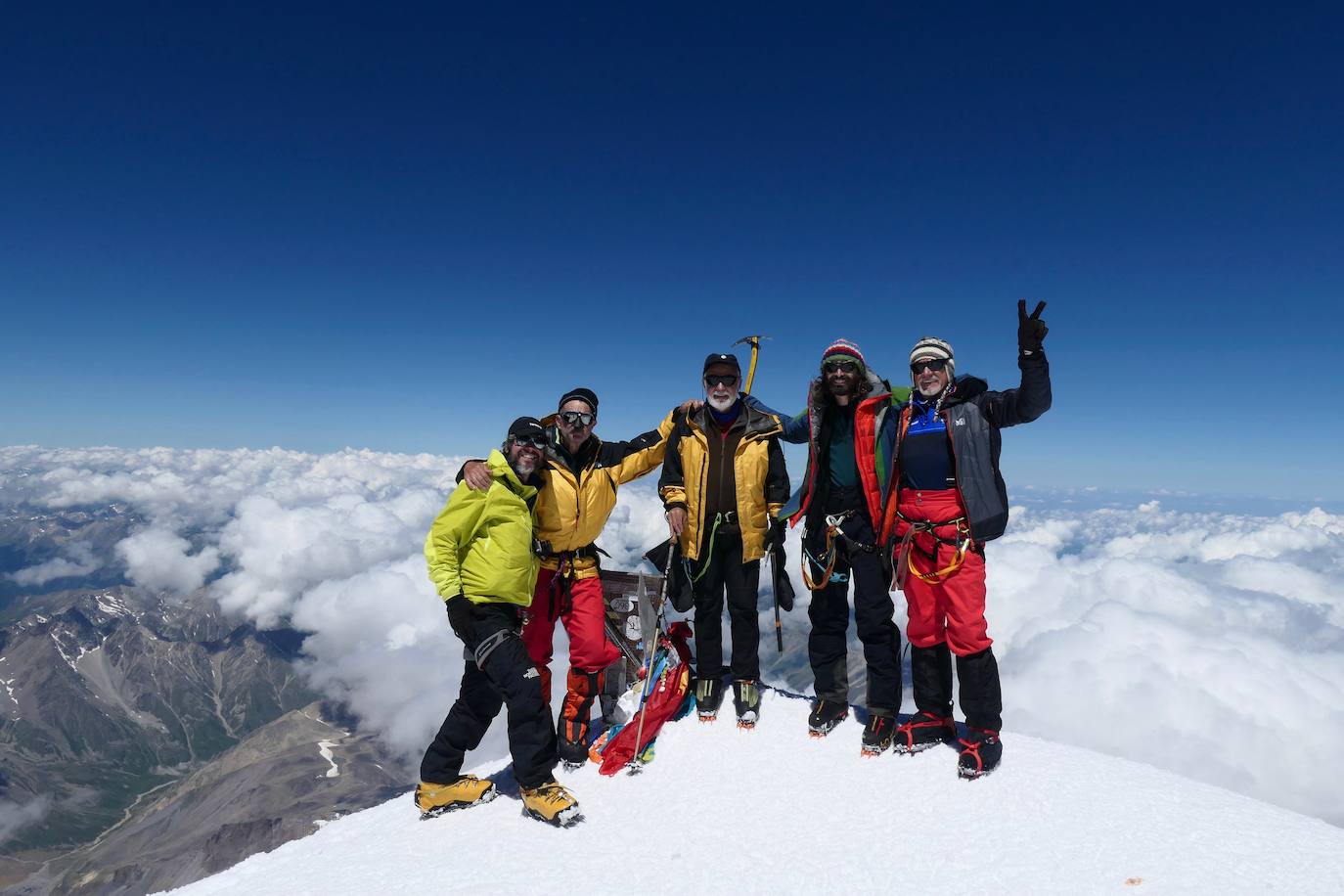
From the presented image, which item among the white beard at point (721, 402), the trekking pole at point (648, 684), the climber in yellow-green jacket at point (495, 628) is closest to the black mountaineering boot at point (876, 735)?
the trekking pole at point (648, 684)

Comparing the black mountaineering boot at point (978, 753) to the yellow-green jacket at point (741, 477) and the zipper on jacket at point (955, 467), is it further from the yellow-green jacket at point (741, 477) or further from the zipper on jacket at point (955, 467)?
the yellow-green jacket at point (741, 477)

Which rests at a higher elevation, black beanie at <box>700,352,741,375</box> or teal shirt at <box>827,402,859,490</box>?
black beanie at <box>700,352,741,375</box>

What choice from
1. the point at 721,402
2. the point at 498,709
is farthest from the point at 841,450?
the point at 498,709

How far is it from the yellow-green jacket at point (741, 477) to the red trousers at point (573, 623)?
4.62 feet

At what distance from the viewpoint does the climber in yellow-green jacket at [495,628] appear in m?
6.05

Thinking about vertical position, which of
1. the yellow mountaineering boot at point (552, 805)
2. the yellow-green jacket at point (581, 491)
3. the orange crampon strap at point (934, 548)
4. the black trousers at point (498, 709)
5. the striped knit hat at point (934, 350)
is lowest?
the yellow mountaineering boot at point (552, 805)

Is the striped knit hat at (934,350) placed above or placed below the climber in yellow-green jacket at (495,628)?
above

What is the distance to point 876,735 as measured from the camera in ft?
21.7

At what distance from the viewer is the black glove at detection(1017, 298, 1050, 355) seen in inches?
214

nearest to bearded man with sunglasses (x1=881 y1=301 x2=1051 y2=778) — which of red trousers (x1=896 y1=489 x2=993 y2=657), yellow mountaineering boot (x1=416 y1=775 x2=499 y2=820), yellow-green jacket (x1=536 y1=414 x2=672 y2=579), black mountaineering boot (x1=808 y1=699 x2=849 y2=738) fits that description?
red trousers (x1=896 y1=489 x2=993 y2=657)

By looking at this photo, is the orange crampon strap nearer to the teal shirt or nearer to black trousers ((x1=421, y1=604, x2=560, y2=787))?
the teal shirt

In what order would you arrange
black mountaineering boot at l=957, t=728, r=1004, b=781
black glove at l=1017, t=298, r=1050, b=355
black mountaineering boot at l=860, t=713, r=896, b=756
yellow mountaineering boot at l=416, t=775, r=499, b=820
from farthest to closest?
black mountaineering boot at l=860, t=713, r=896, b=756 → yellow mountaineering boot at l=416, t=775, r=499, b=820 → black mountaineering boot at l=957, t=728, r=1004, b=781 → black glove at l=1017, t=298, r=1050, b=355

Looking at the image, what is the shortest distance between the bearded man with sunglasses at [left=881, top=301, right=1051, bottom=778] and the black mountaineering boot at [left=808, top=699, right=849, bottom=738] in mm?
843

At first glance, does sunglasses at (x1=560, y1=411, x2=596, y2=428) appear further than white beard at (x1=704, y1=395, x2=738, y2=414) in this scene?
No
